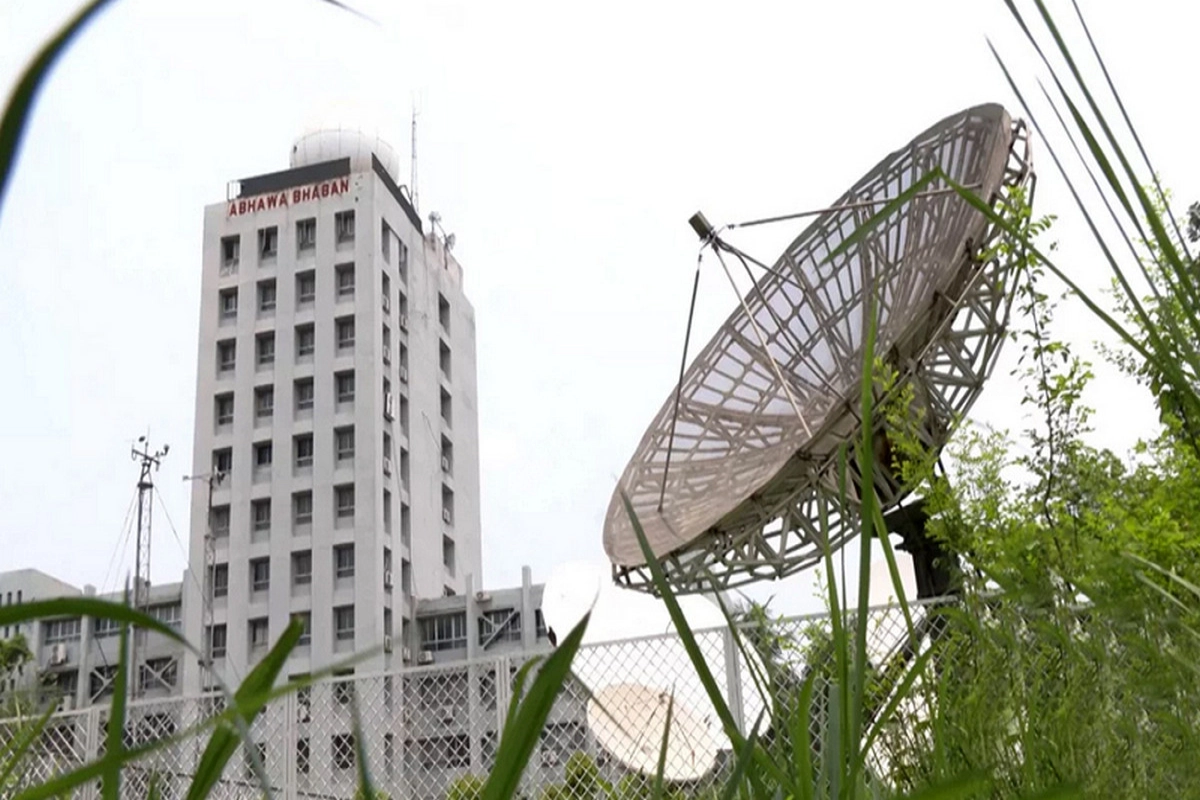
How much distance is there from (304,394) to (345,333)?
186 cm

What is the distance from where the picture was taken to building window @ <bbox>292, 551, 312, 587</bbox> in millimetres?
33062

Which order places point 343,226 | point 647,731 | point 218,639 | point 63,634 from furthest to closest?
point 63,634 < point 343,226 < point 218,639 < point 647,731

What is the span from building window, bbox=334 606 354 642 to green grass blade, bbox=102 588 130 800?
107ft

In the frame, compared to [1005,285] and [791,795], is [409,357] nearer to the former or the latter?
[1005,285]

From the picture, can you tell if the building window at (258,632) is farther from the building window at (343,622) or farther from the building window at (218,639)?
the building window at (343,622)

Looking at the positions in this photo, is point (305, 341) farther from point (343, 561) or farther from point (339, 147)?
point (343, 561)

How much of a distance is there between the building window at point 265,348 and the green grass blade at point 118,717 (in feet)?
119

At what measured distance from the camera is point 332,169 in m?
36.4

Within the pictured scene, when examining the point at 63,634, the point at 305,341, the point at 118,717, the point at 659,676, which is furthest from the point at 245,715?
the point at 63,634

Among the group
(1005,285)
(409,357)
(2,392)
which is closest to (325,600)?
(409,357)

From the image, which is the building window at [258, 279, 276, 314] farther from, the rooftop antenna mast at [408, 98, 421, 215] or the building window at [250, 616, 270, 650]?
the building window at [250, 616, 270, 650]

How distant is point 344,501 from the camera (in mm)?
33250

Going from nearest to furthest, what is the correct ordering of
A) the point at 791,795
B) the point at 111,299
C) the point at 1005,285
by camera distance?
the point at 791,795 < the point at 1005,285 < the point at 111,299

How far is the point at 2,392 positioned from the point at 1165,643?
1.55 metres
